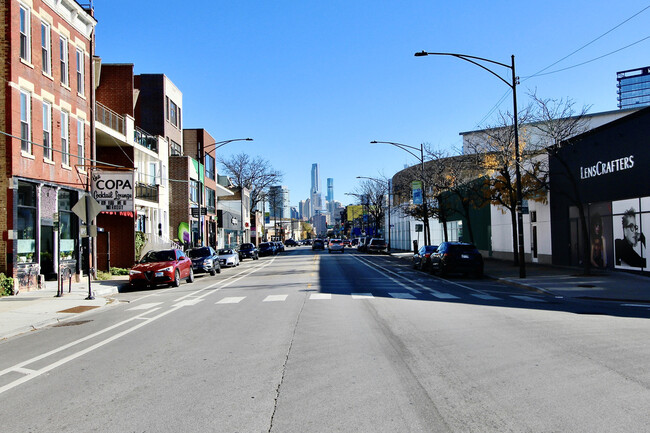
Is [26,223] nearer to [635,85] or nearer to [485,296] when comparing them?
[485,296]

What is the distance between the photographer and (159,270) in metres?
23.9

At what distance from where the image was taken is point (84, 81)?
88.9 feet

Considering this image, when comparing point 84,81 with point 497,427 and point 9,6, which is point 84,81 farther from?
point 497,427

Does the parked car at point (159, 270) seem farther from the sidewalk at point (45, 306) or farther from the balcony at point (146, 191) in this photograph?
the balcony at point (146, 191)

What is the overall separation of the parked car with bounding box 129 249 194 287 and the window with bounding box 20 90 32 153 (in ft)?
20.9

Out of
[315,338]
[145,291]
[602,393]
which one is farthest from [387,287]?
[602,393]

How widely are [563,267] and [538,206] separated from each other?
4993 mm

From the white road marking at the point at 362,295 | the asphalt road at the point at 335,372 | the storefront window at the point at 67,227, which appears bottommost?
the white road marking at the point at 362,295

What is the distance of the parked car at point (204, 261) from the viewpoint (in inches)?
1259

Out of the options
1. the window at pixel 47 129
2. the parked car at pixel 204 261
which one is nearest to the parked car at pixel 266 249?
the parked car at pixel 204 261

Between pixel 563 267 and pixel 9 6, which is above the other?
pixel 9 6

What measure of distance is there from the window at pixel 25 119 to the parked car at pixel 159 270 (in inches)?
251

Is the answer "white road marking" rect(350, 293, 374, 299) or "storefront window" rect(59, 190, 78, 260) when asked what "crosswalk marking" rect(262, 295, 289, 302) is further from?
"storefront window" rect(59, 190, 78, 260)

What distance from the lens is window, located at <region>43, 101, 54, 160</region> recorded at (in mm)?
22969
